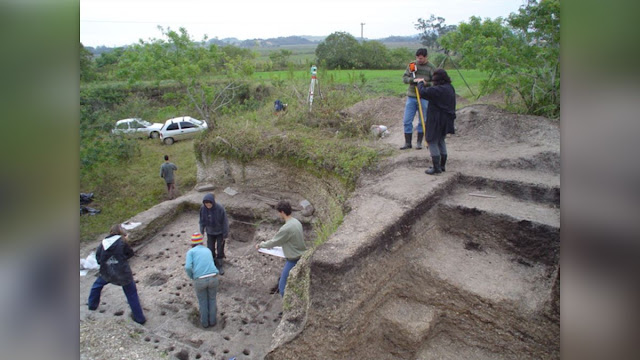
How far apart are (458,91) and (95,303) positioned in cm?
1143

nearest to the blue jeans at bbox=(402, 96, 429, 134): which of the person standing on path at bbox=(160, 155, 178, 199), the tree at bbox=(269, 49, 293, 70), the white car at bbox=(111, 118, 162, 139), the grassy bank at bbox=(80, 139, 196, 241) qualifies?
the person standing on path at bbox=(160, 155, 178, 199)

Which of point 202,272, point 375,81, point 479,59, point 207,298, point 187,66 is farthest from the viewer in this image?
point 375,81

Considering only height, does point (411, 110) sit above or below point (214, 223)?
above

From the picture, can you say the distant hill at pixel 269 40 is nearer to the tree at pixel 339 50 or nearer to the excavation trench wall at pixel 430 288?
the tree at pixel 339 50

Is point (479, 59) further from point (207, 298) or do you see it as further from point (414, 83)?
point (207, 298)

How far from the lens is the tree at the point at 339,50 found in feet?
69.3

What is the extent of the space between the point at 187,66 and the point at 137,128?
24.7ft

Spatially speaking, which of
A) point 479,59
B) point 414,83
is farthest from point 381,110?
point 414,83

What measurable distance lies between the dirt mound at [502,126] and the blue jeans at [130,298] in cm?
655

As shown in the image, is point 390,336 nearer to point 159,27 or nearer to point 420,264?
point 420,264

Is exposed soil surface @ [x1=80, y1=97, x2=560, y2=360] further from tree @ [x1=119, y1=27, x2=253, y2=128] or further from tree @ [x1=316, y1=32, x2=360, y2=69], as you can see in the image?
tree @ [x1=316, y1=32, x2=360, y2=69]

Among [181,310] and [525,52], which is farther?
[525,52]

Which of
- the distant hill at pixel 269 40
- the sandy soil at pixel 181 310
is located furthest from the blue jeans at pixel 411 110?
the sandy soil at pixel 181 310

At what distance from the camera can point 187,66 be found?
11.3m
